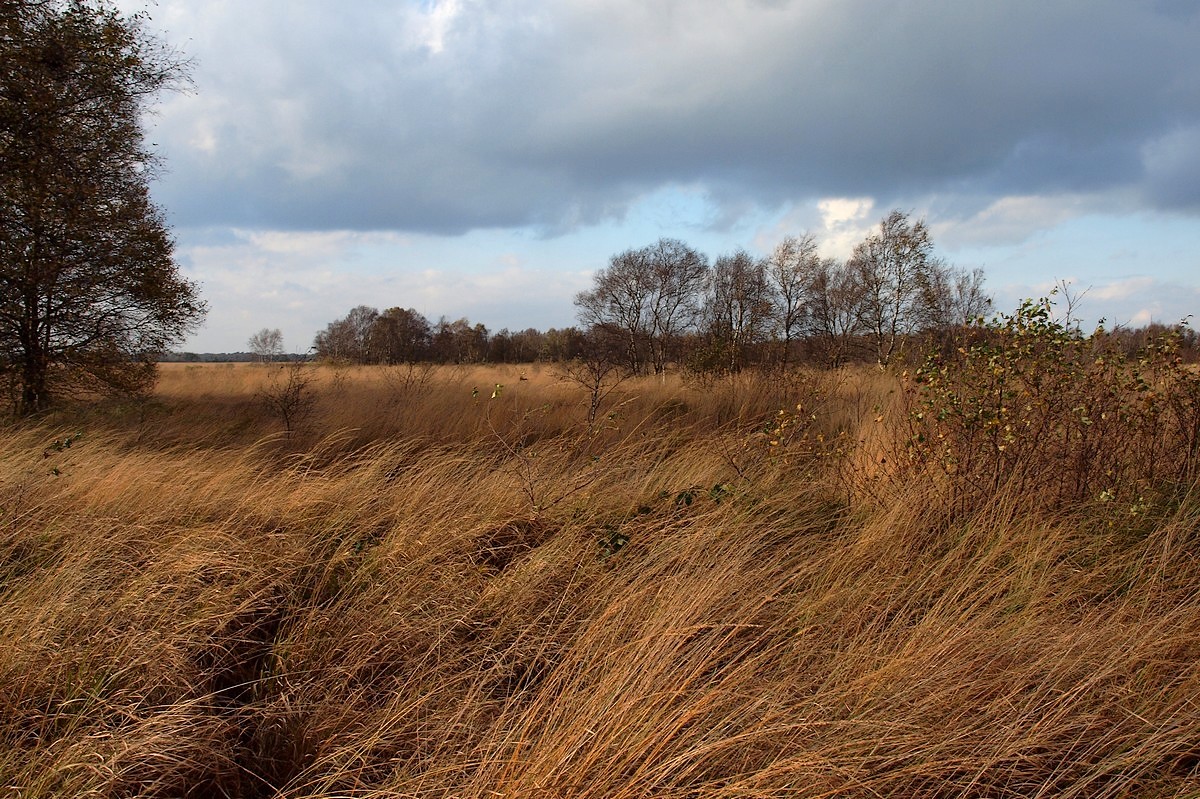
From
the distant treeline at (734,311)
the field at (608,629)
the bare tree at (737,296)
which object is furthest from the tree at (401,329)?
the field at (608,629)

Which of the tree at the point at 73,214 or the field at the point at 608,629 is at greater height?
the tree at the point at 73,214

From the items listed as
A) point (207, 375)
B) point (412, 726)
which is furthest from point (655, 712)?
point (207, 375)

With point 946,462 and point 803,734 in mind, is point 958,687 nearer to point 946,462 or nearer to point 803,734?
point 803,734

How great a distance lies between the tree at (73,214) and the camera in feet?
23.9

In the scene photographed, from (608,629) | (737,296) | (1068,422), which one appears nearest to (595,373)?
(1068,422)

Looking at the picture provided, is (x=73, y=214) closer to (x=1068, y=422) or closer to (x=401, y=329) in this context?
(x=1068, y=422)

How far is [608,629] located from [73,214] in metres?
9.10

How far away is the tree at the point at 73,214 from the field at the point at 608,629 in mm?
4299

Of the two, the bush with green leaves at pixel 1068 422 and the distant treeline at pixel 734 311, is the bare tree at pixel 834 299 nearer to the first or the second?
the distant treeline at pixel 734 311

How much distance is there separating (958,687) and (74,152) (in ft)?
35.1

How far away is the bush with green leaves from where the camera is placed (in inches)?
146

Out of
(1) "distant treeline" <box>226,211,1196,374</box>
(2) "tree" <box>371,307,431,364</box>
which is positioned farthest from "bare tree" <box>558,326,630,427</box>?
(2) "tree" <box>371,307,431,364</box>

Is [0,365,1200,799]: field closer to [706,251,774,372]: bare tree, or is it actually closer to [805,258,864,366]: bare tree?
[706,251,774,372]: bare tree

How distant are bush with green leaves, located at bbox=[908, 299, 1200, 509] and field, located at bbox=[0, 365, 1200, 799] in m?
0.04
